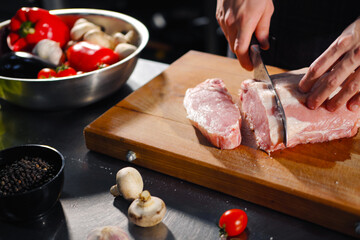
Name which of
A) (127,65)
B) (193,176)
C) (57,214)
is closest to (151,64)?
(127,65)

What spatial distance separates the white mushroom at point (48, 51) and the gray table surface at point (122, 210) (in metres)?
0.50

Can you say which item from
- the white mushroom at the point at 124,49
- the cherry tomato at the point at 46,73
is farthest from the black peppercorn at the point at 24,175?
the white mushroom at the point at 124,49

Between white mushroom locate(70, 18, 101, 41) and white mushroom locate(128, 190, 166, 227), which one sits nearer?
white mushroom locate(128, 190, 166, 227)

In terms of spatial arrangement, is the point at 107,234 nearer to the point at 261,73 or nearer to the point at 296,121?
the point at 296,121

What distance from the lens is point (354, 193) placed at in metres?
1.26

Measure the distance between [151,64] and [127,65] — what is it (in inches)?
24.9

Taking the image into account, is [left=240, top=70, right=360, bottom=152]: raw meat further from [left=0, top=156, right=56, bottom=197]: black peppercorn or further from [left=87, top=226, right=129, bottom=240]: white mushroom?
[left=0, top=156, right=56, bottom=197]: black peppercorn

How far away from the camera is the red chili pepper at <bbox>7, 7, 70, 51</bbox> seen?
2.09m

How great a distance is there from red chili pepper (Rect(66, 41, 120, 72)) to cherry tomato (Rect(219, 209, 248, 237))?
109 centimetres

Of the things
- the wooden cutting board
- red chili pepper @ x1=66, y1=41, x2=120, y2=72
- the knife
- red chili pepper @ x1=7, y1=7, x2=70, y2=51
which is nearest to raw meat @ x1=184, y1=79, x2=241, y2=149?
the wooden cutting board

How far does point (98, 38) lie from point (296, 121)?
1.21 metres

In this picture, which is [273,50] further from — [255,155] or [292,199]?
[292,199]

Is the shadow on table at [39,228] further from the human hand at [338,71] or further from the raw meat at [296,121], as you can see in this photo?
the human hand at [338,71]

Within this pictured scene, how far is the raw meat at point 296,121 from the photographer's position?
1.48 m
